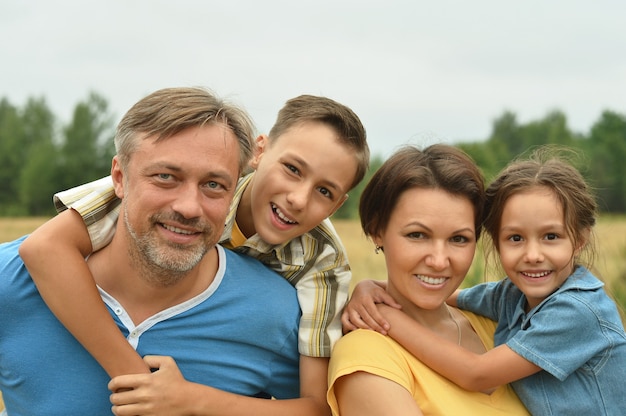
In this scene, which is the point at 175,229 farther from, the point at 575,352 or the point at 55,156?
the point at 55,156

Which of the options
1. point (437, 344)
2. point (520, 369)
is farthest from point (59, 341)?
point (520, 369)

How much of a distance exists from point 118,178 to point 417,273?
1.36 meters

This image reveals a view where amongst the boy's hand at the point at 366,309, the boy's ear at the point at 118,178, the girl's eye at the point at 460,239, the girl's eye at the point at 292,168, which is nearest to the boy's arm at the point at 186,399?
the boy's hand at the point at 366,309

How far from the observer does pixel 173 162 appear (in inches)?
119

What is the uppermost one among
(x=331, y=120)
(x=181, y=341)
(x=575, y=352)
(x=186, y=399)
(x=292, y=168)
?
(x=331, y=120)

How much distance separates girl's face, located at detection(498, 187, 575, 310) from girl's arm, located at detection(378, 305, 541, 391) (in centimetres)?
35

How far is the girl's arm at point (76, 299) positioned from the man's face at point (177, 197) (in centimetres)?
26

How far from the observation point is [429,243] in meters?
3.31

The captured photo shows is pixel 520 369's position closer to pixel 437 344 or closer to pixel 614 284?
pixel 437 344

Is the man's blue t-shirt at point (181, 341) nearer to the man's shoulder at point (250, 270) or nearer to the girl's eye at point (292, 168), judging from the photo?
the man's shoulder at point (250, 270)

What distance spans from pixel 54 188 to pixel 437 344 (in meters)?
49.2

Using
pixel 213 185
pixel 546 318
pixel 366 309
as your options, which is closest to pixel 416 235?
pixel 366 309

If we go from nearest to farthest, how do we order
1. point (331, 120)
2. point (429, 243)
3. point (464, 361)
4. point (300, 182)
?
point (464, 361) → point (429, 243) → point (300, 182) → point (331, 120)

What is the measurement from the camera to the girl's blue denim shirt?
3230 millimetres
